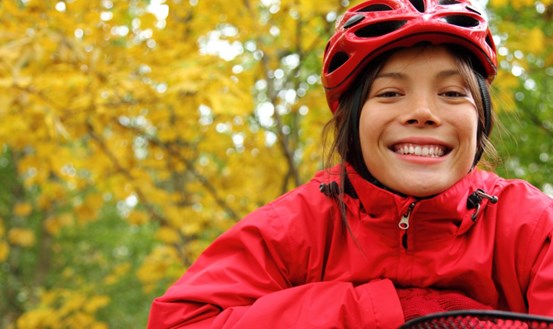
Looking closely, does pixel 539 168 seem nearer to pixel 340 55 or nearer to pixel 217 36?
pixel 217 36

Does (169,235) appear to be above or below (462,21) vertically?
below

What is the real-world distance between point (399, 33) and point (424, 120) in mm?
238

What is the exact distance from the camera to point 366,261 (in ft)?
6.25

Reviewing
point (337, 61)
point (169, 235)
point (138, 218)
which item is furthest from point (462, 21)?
point (138, 218)

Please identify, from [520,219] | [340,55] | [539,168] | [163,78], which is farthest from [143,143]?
[520,219]

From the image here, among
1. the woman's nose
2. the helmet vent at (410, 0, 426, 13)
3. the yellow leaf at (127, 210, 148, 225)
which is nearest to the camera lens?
the woman's nose

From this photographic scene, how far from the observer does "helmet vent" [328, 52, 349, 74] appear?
2031 mm

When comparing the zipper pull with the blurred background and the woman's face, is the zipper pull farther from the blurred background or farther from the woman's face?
the blurred background

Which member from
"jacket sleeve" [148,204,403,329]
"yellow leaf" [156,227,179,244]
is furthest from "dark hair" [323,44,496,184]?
"yellow leaf" [156,227,179,244]

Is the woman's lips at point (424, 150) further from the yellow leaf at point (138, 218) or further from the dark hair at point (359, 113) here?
the yellow leaf at point (138, 218)

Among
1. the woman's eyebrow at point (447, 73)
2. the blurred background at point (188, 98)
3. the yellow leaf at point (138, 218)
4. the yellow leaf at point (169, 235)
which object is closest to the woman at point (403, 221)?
the woman's eyebrow at point (447, 73)

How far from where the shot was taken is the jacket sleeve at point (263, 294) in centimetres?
173

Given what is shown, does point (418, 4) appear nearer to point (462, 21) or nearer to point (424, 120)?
point (462, 21)

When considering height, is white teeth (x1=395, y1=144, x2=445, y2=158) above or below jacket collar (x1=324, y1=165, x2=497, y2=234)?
above
